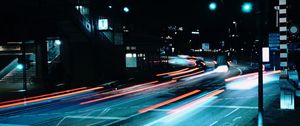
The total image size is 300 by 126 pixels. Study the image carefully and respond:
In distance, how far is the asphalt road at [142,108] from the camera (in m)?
13.9

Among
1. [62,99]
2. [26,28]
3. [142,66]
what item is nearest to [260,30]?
[62,99]

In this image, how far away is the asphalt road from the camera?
13.9m

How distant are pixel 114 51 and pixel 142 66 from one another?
345 inches

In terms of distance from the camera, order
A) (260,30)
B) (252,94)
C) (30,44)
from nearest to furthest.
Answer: (260,30) < (252,94) < (30,44)

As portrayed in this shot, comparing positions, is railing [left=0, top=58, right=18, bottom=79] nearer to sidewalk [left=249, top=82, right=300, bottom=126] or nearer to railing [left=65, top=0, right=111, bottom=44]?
railing [left=65, top=0, right=111, bottom=44]

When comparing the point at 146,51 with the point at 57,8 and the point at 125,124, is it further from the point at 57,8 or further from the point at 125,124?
the point at 125,124

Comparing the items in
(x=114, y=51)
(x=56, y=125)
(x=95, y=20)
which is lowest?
(x=56, y=125)

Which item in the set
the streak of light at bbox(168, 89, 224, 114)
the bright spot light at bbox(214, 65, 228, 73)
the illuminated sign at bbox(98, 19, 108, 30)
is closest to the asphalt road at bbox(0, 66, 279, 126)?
the streak of light at bbox(168, 89, 224, 114)

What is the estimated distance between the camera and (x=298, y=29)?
14.8 meters

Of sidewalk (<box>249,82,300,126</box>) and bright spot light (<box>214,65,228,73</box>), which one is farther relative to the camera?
bright spot light (<box>214,65,228,73</box>)

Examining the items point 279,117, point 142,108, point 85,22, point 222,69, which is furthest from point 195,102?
point 222,69

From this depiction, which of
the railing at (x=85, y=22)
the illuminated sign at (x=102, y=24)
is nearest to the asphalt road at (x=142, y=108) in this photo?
the railing at (x=85, y=22)

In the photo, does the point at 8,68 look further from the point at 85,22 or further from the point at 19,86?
the point at 85,22

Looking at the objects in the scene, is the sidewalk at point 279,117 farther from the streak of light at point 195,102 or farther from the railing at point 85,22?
the railing at point 85,22
